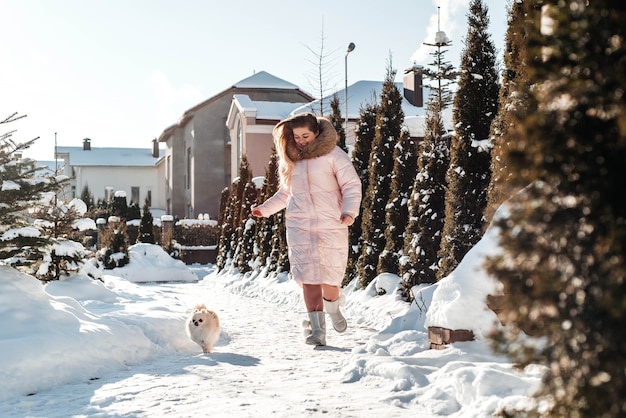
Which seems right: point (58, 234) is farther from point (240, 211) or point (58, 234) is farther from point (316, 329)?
point (240, 211)

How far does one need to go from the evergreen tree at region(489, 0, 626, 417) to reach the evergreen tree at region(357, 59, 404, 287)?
9.43 metres

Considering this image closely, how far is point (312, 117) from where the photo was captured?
7.39 metres

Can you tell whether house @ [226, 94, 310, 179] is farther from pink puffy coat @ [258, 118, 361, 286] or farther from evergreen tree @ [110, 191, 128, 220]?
pink puffy coat @ [258, 118, 361, 286]

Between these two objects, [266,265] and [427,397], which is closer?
[427,397]

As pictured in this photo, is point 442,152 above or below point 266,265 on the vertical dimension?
above

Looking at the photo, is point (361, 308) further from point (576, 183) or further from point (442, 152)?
point (576, 183)

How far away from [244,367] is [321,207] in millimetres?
2201

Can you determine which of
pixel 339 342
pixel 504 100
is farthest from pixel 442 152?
pixel 339 342

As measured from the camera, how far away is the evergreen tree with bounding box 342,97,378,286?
12344 millimetres

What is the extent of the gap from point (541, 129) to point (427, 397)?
2.66 metres

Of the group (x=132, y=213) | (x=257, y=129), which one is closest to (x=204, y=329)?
(x=257, y=129)

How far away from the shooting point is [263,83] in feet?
143

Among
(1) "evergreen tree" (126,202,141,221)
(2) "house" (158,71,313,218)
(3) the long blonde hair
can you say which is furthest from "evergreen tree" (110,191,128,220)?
(3) the long blonde hair

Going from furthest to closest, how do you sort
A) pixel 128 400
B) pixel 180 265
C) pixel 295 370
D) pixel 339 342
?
pixel 180 265 → pixel 339 342 → pixel 295 370 → pixel 128 400
